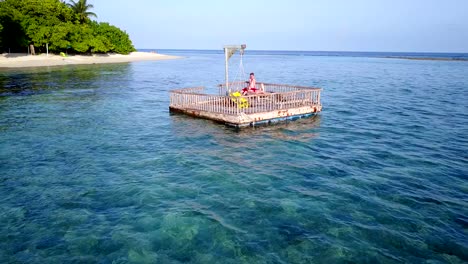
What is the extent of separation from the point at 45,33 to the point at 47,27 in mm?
1778

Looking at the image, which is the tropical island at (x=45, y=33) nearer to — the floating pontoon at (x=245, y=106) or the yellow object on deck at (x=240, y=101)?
the floating pontoon at (x=245, y=106)

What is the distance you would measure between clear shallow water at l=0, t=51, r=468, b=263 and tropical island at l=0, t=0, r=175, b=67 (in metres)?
59.2

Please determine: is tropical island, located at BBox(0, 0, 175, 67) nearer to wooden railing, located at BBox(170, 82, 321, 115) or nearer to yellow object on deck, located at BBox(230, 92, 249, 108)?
wooden railing, located at BBox(170, 82, 321, 115)

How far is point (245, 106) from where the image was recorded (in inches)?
851

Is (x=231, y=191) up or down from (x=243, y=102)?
down

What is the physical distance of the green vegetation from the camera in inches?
2726

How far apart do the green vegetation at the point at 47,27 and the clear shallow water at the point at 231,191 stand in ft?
194

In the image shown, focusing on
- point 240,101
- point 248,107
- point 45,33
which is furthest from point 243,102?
point 45,33

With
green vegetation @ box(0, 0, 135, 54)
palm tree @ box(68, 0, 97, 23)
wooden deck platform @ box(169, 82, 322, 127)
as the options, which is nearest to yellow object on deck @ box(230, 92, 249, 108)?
wooden deck platform @ box(169, 82, 322, 127)

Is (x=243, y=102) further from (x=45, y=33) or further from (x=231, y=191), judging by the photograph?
(x=45, y=33)

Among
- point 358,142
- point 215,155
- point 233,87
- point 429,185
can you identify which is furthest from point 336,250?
point 233,87

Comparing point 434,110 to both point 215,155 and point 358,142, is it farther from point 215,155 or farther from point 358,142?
point 215,155

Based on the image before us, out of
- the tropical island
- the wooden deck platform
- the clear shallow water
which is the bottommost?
the clear shallow water

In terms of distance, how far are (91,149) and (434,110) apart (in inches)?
1044
